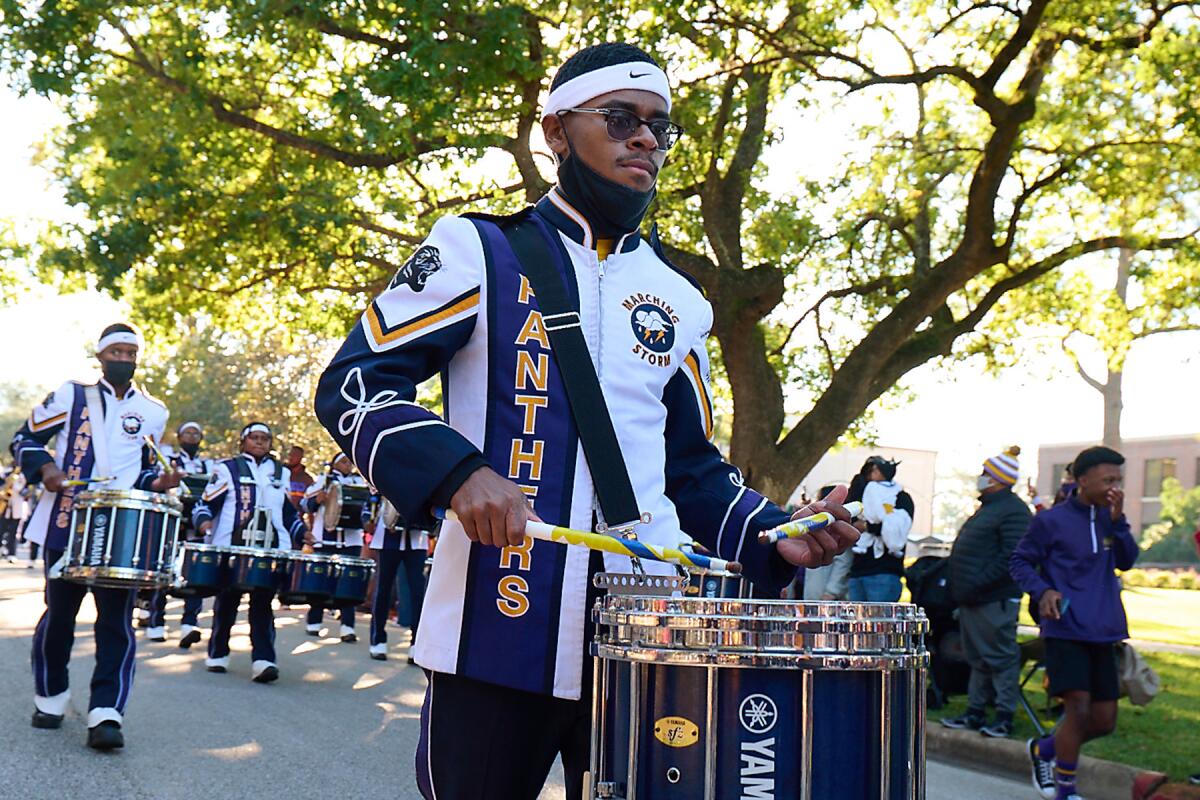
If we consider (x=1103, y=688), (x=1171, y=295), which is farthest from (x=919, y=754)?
(x=1171, y=295)

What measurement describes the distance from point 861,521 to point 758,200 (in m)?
15.3

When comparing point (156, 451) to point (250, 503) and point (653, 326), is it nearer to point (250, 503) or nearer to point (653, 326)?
point (250, 503)

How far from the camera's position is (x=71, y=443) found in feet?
28.1

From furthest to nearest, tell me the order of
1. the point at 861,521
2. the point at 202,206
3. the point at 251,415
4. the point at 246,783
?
the point at 251,415 → the point at 202,206 → the point at 246,783 → the point at 861,521

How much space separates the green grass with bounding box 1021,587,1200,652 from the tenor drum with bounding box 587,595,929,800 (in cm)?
1283

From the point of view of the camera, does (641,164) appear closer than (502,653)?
No

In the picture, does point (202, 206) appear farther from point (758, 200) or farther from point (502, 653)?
point (502, 653)

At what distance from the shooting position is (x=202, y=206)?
771 inches

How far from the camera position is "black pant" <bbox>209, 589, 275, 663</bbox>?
12102 millimetres

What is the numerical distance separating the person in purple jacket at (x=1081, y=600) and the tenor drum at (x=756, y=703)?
6.56 meters

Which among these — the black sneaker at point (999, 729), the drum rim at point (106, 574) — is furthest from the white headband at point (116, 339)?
the black sneaker at point (999, 729)

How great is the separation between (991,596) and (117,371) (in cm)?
657

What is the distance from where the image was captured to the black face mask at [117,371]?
856cm

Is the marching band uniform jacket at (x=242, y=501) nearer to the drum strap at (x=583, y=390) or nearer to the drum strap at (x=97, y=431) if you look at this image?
the drum strap at (x=97, y=431)
